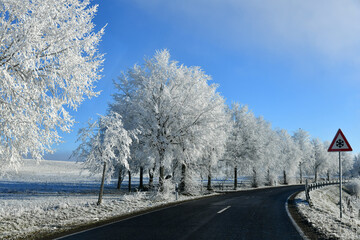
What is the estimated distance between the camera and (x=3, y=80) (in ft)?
20.7

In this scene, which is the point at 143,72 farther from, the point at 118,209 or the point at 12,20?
the point at 12,20

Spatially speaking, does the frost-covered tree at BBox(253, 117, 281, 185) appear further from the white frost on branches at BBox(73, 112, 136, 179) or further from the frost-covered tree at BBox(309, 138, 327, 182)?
the white frost on branches at BBox(73, 112, 136, 179)

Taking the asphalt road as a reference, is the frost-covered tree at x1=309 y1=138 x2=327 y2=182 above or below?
above

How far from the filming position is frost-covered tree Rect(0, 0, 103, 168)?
679 cm

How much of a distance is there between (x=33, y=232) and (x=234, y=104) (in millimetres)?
32929

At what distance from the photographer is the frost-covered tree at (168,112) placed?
1780cm

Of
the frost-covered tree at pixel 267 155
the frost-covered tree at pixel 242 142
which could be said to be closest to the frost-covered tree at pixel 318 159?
the frost-covered tree at pixel 267 155

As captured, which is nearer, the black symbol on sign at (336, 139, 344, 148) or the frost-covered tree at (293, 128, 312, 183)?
the black symbol on sign at (336, 139, 344, 148)

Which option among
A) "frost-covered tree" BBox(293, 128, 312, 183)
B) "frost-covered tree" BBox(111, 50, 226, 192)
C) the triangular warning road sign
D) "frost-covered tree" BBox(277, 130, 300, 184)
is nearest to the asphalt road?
the triangular warning road sign

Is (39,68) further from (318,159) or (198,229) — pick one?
(318,159)

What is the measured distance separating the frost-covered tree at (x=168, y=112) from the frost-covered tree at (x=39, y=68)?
9101 mm

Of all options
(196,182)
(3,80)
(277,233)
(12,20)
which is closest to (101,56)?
(12,20)

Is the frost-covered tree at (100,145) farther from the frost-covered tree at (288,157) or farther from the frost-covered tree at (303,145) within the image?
the frost-covered tree at (303,145)

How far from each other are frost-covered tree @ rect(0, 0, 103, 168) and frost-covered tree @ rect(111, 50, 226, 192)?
29.9ft
